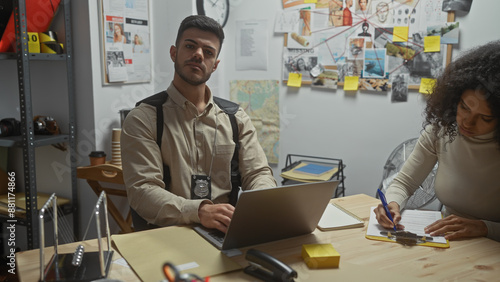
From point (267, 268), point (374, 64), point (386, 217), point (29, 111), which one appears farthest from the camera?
point (374, 64)

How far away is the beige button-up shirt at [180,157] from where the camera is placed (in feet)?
5.04

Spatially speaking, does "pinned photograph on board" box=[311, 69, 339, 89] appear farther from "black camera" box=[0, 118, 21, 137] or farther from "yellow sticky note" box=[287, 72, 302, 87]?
"black camera" box=[0, 118, 21, 137]

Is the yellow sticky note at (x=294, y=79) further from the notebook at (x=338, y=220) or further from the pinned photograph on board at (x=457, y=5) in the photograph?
the notebook at (x=338, y=220)

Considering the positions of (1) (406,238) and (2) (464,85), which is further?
(2) (464,85)

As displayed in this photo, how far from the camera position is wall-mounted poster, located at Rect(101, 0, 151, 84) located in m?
2.59

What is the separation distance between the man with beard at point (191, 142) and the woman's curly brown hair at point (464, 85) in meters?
0.72

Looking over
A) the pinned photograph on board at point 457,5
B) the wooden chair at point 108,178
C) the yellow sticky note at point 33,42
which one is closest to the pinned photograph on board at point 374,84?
the pinned photograph on board at point 457,5

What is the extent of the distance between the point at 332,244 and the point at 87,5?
1.97 metres

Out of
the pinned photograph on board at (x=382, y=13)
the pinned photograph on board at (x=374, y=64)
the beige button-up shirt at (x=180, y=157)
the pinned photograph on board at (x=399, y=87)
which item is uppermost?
the pinned photograph on board at (x=382, y=13)

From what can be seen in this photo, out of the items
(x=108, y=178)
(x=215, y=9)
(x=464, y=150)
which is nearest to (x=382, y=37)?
(x=215, y=9)

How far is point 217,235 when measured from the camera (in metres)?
1.32

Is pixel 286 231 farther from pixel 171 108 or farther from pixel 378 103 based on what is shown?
pixel 378 103

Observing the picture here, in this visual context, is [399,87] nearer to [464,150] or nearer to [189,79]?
[464,150]

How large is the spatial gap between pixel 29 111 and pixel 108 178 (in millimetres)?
523
